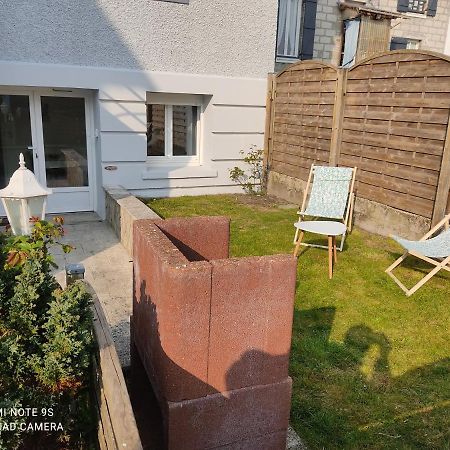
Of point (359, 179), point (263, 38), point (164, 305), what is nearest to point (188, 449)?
point (164, 305)

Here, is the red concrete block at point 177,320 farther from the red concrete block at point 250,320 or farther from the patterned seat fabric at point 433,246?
the patterned seat fabric at point 433,246

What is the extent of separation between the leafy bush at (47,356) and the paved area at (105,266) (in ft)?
3.40

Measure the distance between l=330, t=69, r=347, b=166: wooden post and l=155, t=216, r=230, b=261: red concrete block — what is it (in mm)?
4944

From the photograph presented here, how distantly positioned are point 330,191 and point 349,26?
25.1ft

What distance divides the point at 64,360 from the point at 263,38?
26.8ft

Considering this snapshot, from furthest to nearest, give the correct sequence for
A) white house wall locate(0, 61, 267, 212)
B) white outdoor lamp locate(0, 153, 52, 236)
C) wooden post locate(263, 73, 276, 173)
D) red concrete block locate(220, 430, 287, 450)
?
wooden post locate(263, 73, 276, 173)
white house wall locate(0, 61, 267, 212)
white outdoor lamp locate(0, 153, 52, 236)
red concrete block locate(220, 430, 287, 450)

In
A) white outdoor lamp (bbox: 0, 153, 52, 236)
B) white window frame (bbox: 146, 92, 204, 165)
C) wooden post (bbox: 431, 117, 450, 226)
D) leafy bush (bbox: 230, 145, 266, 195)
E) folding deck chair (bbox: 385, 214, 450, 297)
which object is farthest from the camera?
leafy bush (bbox: 230, 145, 266, 195)

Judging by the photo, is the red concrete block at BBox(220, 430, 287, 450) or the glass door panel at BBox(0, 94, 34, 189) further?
the glass door panel at BBox(0, 94, 34, 189)

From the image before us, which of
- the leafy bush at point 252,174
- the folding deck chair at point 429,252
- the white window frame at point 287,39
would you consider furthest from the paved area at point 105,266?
the white window frame at point 287,39

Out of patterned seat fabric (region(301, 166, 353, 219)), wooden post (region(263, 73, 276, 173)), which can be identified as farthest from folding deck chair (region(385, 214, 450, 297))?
wooden post (region(263, 73, 276, 173))

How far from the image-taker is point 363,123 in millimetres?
6703

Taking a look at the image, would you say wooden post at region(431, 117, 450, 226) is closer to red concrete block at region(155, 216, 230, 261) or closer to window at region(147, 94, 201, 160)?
red concrete block at region(155, 216, 230, 261)

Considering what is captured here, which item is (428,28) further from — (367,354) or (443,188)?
(367,354)

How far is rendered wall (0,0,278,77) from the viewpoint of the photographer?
22.4 ft
